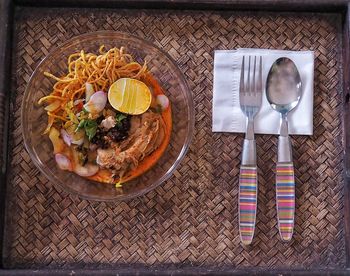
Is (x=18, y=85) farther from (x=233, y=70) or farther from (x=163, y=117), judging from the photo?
(x=233, y=70)

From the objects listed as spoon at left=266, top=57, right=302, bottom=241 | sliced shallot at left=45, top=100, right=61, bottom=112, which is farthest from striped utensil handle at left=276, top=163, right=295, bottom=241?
sliced shallot at left=45, top=100, right=61, bottom=112

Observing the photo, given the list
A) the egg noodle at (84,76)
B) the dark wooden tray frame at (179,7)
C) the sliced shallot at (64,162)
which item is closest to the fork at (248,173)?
the dark wooden tray frame at (179,7)

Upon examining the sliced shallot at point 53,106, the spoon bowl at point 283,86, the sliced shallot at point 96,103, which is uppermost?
the sliced shallot at point 53,106

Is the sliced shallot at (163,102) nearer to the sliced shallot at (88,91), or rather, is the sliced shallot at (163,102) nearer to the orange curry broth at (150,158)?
the orange curry broth at (150,158)

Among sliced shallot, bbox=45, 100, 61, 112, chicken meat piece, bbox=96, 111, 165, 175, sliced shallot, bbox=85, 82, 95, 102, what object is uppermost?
sliced shallot, bbox=45, 100, 61, 112

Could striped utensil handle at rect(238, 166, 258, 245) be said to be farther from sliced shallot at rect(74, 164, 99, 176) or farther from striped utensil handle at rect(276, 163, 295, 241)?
sliced shallot at rect(74, 164, 99, 176)

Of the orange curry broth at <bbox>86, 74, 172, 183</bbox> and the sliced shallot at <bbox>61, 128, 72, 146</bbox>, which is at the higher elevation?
the sliced shallot at <bbox>61, 128, 72, 146</bbox>
